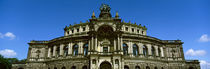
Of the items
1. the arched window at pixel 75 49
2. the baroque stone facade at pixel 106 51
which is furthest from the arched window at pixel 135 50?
the arched window at pixel 75 49

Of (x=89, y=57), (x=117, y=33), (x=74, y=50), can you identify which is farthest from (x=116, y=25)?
(x=74, y=50)

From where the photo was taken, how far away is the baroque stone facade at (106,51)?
37781 millimetres

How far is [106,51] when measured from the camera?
40406 millimetres

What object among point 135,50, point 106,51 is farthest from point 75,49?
point 135,50

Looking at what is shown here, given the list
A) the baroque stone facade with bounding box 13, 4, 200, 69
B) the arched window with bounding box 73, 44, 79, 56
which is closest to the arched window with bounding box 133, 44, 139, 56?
the baroque stone facade with bounding box 13, 4, 200, 69

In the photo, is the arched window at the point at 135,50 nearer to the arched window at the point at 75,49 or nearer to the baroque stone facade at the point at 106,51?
the baroque stone facade at the point at 106,51

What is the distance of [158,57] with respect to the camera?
44188 millimetres

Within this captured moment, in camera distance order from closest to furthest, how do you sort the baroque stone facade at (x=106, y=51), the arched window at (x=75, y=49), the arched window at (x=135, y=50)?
the baroque stone facade at (x=106, y=51) → the arched window at (x=135, y=50) → the arched window at (x=75, y=49)

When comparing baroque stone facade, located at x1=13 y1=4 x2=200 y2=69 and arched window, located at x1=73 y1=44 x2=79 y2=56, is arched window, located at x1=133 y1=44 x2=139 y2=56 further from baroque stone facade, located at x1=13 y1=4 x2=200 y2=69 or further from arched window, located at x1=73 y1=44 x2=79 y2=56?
arched window, located at x1=73 y1=44 x2=79 y2=56

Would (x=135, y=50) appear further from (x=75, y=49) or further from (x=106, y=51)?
(x=75, y=49)

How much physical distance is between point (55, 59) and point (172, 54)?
32686 millimetres

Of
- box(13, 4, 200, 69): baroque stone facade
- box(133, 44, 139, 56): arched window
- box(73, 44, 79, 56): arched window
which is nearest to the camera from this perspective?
box(13, 4, 200, 69): baroque stone facade

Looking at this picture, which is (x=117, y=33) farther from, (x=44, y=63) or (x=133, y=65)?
(x=44, y=63)

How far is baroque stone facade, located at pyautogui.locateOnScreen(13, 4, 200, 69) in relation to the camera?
37.8m
